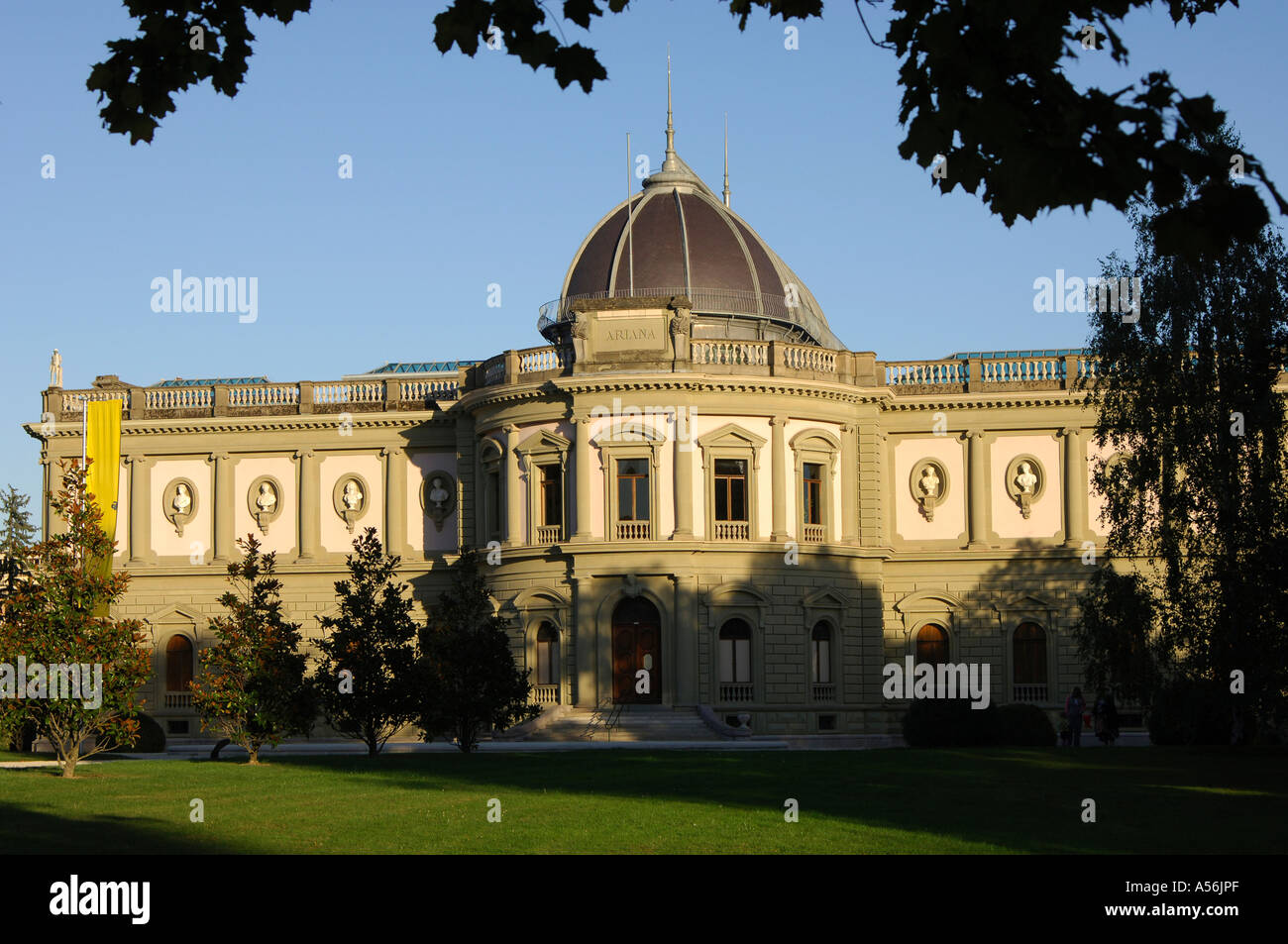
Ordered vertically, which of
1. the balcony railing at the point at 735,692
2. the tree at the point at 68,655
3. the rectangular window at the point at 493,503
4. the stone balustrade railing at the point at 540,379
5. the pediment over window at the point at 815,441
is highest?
the stone balustrade railing at the point at 540,379

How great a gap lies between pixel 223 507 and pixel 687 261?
17.0m

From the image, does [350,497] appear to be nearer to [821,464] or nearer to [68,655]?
[821,464]

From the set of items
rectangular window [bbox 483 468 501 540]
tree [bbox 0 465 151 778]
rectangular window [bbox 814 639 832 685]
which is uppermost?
rectangular window [bbox 483 468 501 540]

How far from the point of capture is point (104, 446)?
52375mm

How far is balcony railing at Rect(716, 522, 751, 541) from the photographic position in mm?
46031

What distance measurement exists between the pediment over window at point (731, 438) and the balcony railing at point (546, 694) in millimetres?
8189

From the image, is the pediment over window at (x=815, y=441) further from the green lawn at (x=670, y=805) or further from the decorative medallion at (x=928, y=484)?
the green lawn at (x=670, y=805)

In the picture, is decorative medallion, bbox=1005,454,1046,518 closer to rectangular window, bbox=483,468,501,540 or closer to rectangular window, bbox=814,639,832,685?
rectangular window, bbox=814,639,832,685

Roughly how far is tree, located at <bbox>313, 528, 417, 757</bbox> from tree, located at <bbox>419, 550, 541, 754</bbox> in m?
0.44

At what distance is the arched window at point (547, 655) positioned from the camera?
46938 millimetres

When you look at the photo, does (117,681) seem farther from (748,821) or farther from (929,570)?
(929,570)

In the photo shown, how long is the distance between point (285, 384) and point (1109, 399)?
28460mm

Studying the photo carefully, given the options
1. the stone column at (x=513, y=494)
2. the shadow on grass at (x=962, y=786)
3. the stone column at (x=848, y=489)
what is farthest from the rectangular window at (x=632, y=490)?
the shadow on grass at (x=962, y=786)

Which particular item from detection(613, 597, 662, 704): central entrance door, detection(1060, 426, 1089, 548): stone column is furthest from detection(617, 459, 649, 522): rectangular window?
detection(1060, 426, 1089, 548): stone column
